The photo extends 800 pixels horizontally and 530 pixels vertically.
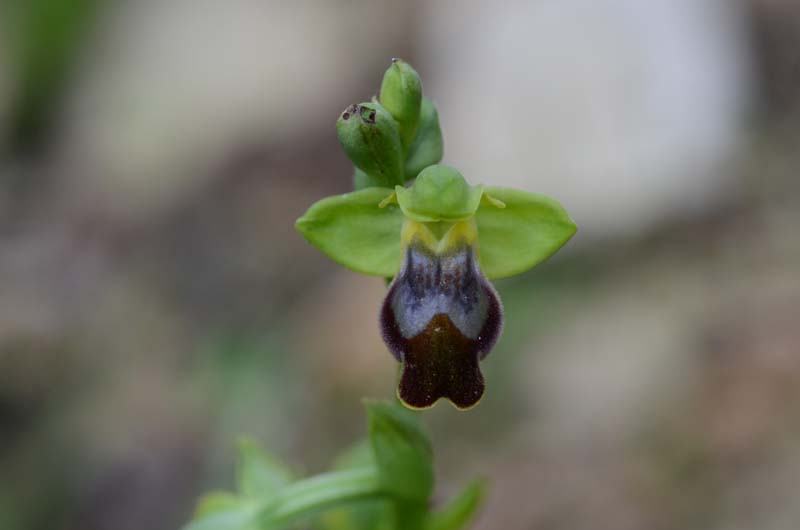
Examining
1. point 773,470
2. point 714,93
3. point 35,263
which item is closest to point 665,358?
point 773,470

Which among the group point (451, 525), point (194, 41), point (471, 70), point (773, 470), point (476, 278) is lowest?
point (451, 525)

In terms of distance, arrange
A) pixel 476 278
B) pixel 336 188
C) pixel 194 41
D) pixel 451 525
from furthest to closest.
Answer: pixel 194 41
pixel 336 188
pixel 451 525
pixel 476 278

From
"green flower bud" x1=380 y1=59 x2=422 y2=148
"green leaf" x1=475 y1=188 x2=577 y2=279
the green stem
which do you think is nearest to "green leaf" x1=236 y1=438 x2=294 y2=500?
the green stem

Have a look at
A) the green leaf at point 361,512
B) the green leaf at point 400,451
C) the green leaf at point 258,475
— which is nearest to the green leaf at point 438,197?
the green leaf at point 400,451

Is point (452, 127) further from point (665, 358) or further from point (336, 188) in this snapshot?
point (665, 358)

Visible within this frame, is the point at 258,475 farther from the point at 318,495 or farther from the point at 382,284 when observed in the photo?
the point at 382,284

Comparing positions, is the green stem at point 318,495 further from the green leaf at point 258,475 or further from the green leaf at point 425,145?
the green leaf at point 425,145
